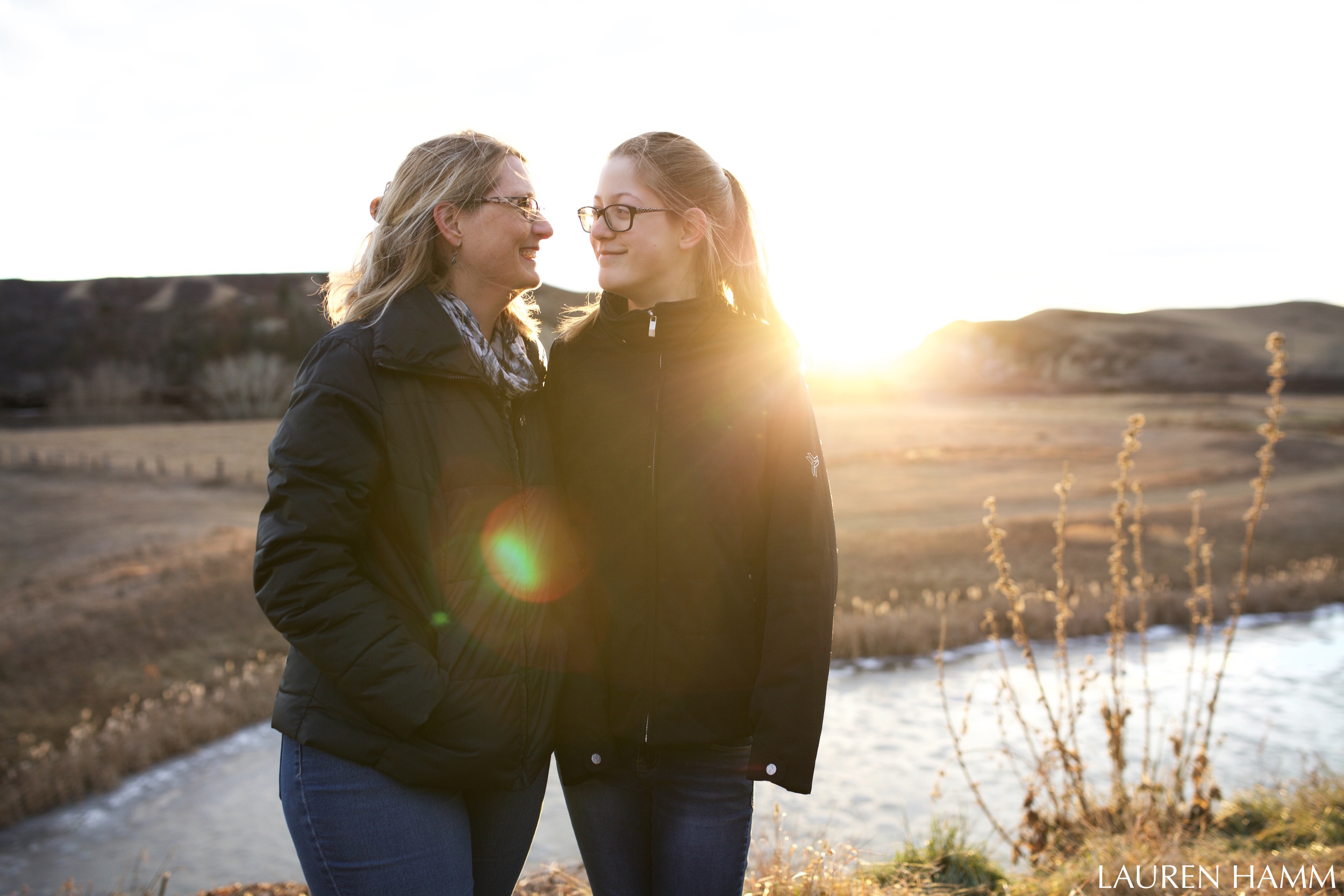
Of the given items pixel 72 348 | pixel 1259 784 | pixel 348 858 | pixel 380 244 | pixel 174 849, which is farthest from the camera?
pixel 72 348

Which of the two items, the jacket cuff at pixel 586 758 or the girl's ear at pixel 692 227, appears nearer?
the jacket cuff at pixel 586 758

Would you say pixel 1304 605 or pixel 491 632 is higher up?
pixel 491 632

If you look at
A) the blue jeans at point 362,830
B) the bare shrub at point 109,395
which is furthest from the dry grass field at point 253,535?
the blue jeans at point 362,830

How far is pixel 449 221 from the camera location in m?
2.21

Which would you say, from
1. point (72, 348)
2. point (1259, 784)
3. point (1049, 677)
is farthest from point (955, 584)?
point (72, 348)

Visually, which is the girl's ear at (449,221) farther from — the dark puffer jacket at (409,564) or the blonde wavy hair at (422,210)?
the dark puffer jacket at (409,564)

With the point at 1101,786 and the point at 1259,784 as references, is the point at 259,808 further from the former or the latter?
the point at 1259,784

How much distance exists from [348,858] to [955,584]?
17.1 meters

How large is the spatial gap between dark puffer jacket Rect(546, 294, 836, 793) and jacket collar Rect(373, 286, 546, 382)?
44 centimetres

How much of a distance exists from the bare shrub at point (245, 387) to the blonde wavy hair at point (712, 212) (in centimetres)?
5957

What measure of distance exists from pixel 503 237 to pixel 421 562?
91 centimetres

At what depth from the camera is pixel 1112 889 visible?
3.49 metres

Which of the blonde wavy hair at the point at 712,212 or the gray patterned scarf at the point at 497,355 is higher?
the blonde wavy hair at the point at 712,212

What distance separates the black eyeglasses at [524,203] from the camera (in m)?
2.21
